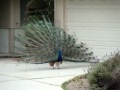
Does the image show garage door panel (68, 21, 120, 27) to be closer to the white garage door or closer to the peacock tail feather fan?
the white garage door

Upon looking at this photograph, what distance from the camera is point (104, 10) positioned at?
1596cm

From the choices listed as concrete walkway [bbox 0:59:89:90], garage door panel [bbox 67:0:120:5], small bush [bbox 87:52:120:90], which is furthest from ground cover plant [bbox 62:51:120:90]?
garage door panel [bbox 67:0:120:5]

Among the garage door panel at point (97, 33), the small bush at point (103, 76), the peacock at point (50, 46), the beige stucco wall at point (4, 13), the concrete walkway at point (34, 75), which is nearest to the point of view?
the small bush at point (103, 76)

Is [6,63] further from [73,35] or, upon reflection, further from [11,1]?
Result: [11,1]

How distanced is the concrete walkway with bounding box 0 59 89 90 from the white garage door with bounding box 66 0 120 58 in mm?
1367

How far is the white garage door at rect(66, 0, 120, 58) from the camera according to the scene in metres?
15.7

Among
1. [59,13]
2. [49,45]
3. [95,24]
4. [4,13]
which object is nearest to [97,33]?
[95,24]

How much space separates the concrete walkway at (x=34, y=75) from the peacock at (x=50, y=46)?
37 centimetres

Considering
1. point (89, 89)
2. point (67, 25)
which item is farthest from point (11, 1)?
point (89, 89)

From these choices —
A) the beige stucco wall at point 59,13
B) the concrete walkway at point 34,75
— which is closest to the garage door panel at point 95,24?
the beige stucco wall at point 59,13

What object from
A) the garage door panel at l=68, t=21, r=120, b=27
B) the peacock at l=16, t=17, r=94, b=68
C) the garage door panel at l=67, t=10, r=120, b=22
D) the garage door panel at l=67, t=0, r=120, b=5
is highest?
the garage door panel at l=67, t=0, r=120, b=5

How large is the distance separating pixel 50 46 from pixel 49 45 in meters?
0.08

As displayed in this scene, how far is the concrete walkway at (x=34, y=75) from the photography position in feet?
34.4

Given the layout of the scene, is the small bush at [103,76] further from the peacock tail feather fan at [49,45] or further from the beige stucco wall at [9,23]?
the beige stucco wall at [9,23]
